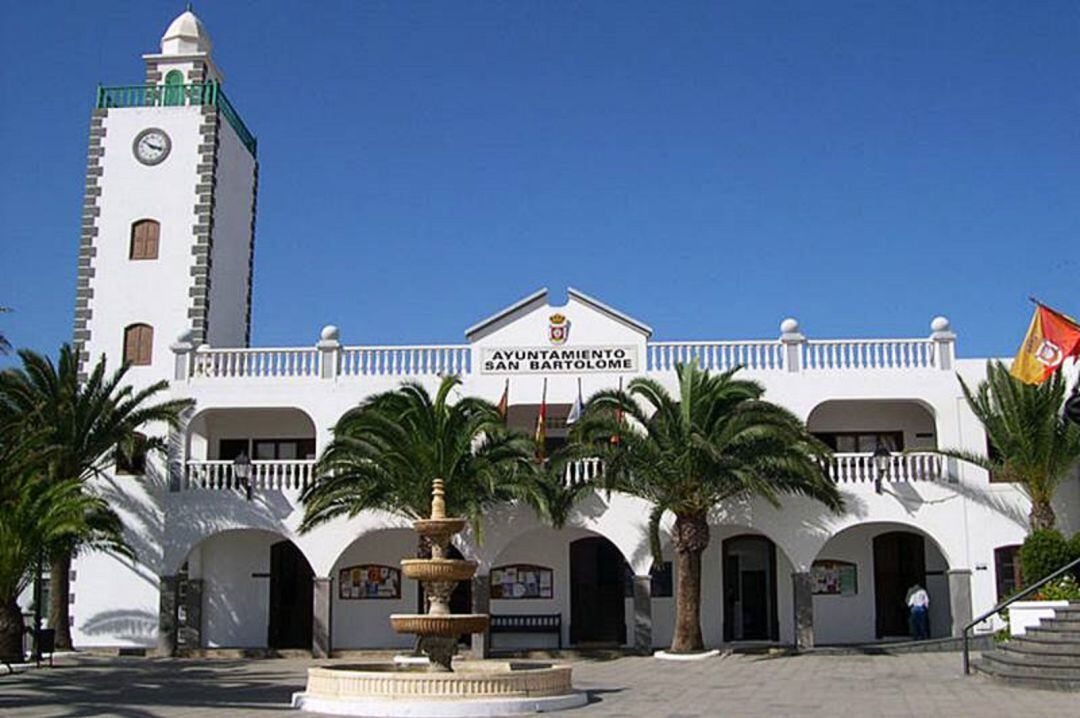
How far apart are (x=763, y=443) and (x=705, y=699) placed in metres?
9.26

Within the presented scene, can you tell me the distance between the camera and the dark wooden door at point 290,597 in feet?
106

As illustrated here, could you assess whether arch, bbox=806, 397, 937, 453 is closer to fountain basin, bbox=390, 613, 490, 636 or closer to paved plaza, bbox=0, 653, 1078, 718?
paved plaza, bbox=0, 653, 1078, 718

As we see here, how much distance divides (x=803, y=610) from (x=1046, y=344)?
8.55 m

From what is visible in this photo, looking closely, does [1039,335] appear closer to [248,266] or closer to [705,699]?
[705,699]

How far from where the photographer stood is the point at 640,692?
786 inches

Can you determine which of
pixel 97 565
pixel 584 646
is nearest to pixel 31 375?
pixel 97 565

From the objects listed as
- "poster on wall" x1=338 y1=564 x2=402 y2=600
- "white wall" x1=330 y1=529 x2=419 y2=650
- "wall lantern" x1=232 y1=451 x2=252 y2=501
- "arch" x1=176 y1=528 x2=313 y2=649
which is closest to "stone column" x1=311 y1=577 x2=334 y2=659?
"white wall" x1=330 y1=529 x2=419 y2=650

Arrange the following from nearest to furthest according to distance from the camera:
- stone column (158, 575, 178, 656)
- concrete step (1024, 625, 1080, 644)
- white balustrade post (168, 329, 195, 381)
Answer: concrete step (1024, 625, 1080, 644) < stone column (158, 575, 178, 656) < white balustrade post (168, 329, 195, 381)

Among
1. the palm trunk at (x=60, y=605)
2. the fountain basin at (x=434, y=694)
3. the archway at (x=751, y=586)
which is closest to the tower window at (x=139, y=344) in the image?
the palm trunk at (x=60, y=605)

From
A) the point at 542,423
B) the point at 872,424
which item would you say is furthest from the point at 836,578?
the point at 542,423

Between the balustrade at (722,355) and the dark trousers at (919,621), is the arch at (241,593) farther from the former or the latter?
the dark trousers at (919,621)

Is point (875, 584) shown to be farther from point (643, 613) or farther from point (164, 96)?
point (164, 96)

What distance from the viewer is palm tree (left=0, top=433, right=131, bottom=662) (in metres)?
25.3

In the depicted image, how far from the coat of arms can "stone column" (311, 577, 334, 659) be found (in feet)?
24.5
